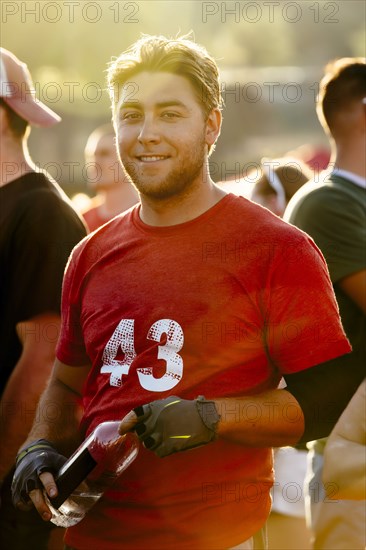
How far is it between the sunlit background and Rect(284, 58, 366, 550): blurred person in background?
11.6m

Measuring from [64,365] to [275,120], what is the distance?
1083 inches

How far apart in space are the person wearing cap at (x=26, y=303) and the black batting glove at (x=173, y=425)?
1121 mm

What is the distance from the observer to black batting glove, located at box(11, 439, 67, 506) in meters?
2.98

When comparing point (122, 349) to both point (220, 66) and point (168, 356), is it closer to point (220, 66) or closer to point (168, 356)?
point (168, 356)

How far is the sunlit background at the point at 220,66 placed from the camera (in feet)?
73.2

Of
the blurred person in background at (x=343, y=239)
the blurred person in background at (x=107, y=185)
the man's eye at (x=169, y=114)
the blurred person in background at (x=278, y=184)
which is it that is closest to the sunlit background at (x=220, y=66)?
the blurred person in background at (x=107, y=185)

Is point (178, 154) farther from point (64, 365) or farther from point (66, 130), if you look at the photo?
point (66, 130)

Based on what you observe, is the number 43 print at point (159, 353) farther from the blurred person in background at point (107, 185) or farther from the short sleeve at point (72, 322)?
the blurred person in background at point (107, 185)

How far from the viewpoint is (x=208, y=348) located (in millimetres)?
2844

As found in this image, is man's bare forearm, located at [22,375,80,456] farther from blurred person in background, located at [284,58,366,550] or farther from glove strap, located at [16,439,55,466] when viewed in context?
blurred person in background, located at [284,58,366,550]

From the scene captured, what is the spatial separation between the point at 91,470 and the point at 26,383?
901mm

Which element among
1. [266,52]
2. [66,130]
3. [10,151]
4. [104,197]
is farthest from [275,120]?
[10,151]

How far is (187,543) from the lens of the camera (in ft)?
9.27

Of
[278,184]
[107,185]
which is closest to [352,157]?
[278,184]
